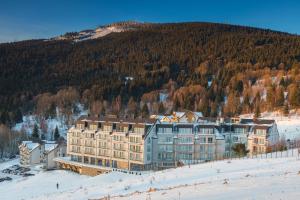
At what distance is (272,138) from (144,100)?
71198mm

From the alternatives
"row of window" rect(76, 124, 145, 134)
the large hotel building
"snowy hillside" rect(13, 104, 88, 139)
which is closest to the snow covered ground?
the large hotel building

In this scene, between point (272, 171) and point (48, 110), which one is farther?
point (48, 110)

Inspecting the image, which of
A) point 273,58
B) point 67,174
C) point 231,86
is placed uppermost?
point 273,58

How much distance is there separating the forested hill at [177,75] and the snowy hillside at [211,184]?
5453 centimetres

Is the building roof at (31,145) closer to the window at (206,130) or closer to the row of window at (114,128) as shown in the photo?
the row of window at (114,128)

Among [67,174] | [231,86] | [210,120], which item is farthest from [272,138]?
[231,86]

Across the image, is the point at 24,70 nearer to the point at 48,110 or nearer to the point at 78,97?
the point at 78,97

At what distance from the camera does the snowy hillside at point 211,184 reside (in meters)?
16.3

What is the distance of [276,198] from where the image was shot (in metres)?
14.2

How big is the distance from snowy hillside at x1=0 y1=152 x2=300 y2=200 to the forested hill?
179 ft

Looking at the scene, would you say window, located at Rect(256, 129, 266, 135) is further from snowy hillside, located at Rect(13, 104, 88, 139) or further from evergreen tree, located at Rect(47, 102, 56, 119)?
evergreen tree, located at Rect(47, 102, 56, 119)

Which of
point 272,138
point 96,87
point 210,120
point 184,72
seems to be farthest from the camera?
point 184,72

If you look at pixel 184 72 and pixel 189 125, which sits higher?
pixel 184 72

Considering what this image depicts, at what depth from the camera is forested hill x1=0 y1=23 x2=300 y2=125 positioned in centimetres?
→ 10294
